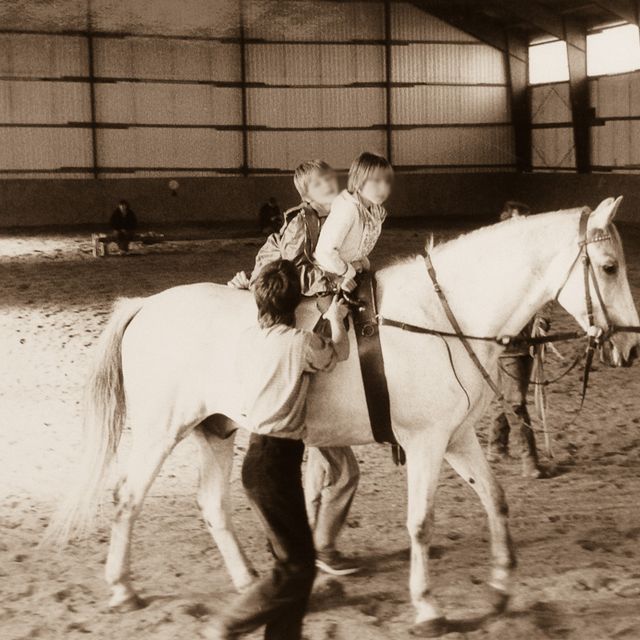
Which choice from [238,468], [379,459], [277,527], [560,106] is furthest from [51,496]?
[560,106]

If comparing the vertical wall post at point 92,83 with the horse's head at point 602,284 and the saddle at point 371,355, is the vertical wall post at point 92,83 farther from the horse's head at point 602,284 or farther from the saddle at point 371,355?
the horse's head at point 602,284

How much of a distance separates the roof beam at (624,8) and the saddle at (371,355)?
72.1ft

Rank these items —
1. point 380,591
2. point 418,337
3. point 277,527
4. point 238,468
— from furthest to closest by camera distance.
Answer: point 238,468, point 380,591, point 418,337, point 277,527

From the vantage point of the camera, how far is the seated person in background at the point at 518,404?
6520 mm

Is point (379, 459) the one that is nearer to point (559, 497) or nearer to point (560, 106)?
point (559, 497)

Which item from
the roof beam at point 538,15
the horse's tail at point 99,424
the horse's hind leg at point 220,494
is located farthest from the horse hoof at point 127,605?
the roof beam at point 538,15

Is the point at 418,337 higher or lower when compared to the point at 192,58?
lower

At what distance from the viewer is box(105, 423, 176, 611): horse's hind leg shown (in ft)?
15.3

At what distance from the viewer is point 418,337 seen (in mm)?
4473

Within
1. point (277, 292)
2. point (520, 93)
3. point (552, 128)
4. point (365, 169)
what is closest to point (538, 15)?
point (520, 93)

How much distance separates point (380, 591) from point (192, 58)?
2541 cm

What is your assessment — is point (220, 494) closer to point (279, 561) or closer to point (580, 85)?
point (279, 561)

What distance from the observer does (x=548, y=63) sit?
97.7 ft

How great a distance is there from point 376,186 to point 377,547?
1982 mm
